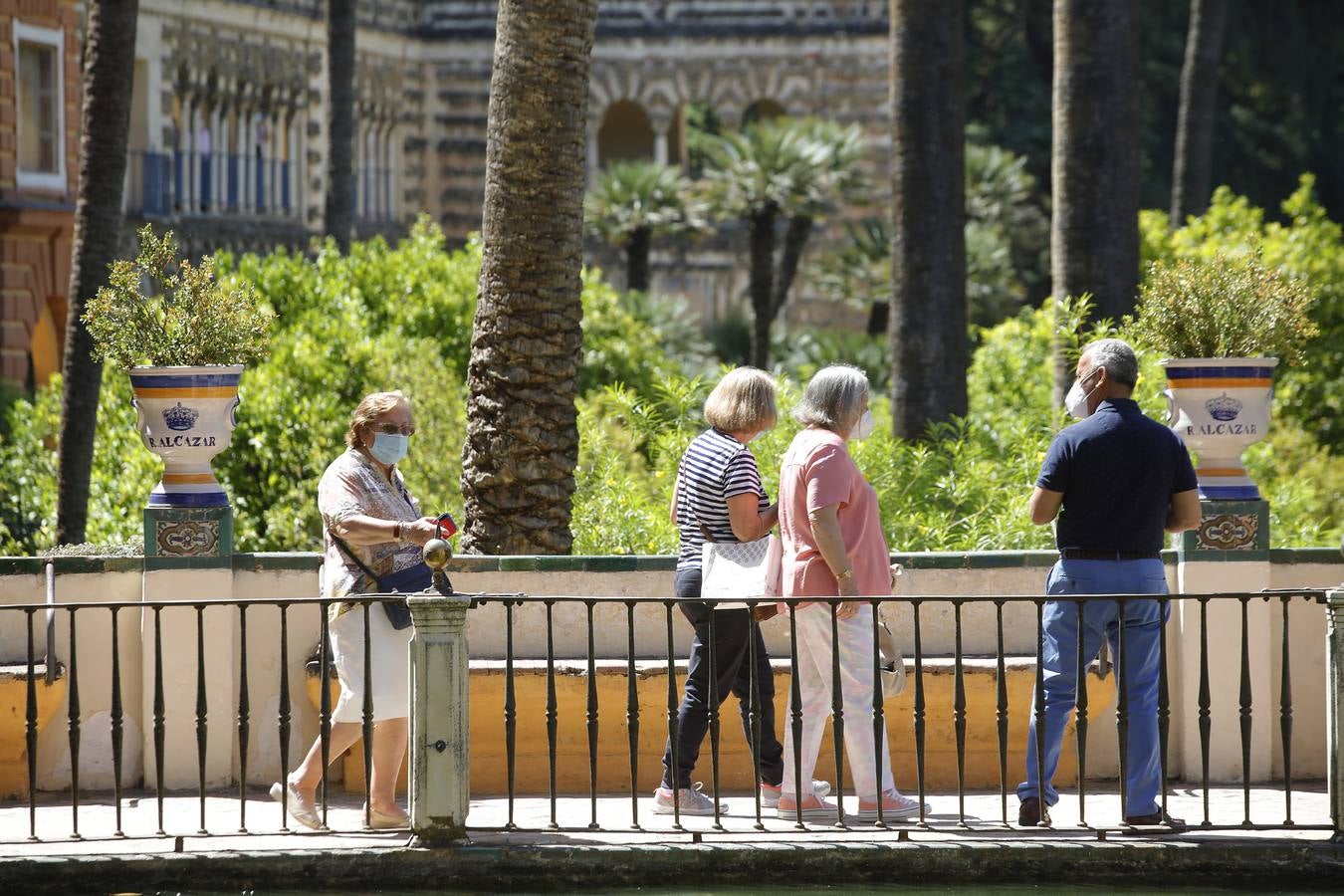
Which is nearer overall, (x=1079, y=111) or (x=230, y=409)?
(x=230, y=409)

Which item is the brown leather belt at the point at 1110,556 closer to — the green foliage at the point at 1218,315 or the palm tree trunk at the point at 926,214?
the green foliage at the point at 1218,315

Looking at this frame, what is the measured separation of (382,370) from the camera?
16.1 meters

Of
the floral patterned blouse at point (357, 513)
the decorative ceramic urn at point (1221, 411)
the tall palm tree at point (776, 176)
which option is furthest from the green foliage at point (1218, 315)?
the tall palm tree at point (776, 176)

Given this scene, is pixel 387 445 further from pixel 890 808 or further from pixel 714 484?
pixel 890 808

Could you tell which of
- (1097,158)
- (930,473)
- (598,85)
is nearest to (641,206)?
(598,85)

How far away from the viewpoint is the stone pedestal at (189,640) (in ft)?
31.5

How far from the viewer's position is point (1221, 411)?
31.2 ft

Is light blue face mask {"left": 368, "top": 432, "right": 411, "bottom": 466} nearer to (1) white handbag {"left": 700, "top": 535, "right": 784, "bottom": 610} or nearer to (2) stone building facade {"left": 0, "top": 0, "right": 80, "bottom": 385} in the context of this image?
(1) white handbag {"left": 700, "top": 535, "right": 784, "bottom": 610}

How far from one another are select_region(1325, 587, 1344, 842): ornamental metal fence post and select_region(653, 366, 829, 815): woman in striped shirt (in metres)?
2.09

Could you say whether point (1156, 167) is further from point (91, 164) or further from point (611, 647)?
point (611, 647)

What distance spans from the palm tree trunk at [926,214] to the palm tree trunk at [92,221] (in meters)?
5.80

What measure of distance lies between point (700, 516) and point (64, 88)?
20080mm

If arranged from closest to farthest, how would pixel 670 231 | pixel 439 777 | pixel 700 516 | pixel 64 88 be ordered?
pixel 439 777 < pixel 700 516 < pixel 64 88 < pixel 670 231

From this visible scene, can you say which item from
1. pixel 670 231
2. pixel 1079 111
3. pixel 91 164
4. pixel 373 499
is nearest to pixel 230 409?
pixel 373 499
